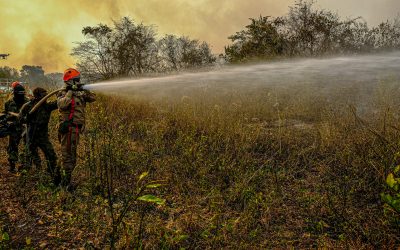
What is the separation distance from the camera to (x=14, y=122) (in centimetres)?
604

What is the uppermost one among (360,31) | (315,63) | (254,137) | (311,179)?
(360,31)

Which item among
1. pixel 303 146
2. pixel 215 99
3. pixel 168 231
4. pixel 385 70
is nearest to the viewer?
pixel 168 231

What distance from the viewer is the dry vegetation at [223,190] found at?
3.79 metres

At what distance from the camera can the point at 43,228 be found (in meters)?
4.12

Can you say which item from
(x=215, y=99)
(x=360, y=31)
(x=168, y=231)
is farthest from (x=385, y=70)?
(x=168, y=231)

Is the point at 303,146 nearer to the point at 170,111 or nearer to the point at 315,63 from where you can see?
the point at 170,111

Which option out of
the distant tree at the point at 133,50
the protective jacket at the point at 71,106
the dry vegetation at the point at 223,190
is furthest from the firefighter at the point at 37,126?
the distant tree at the point at 133,50

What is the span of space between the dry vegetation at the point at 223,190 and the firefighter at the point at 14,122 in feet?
1.07

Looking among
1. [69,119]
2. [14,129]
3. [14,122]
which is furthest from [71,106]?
[14,129]

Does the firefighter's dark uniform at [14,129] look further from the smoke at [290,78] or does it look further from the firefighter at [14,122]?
the smoke at [290,78]

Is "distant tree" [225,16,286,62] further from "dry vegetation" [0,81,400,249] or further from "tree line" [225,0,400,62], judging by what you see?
"dry vegetation" [0,81,400,249]

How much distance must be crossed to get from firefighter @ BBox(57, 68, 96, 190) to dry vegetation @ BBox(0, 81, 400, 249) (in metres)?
0.26

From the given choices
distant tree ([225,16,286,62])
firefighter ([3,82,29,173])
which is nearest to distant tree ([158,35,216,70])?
distant tree ([225,16,286,62])

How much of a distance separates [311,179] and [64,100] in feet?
13.3
